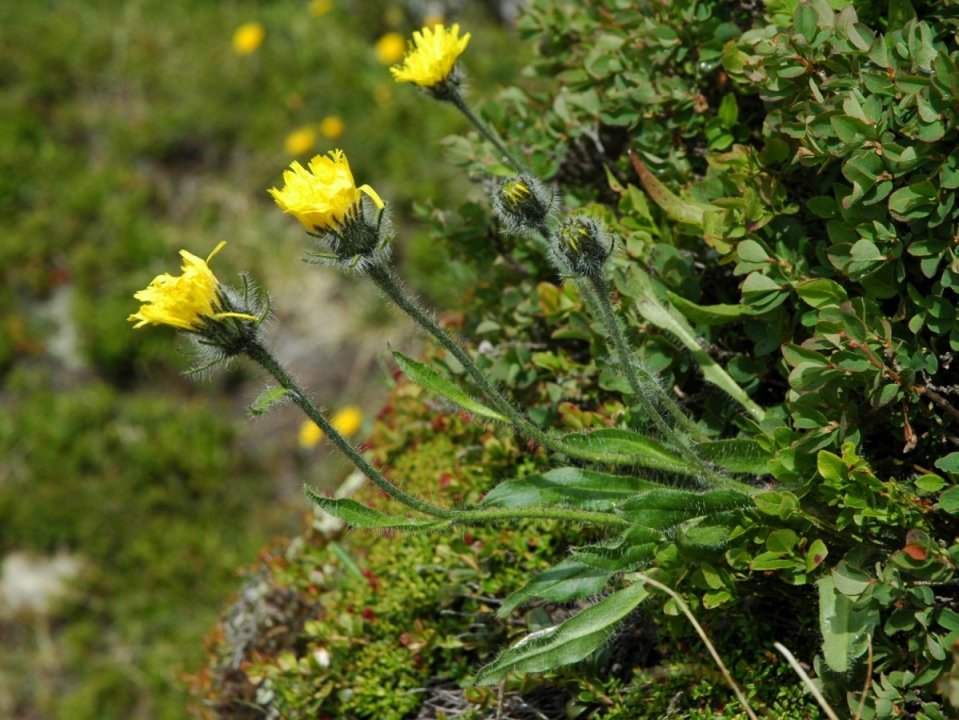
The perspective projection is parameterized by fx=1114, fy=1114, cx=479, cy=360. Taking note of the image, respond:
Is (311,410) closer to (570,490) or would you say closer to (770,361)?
(570,490)

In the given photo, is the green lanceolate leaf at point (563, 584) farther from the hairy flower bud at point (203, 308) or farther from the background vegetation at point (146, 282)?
the background vegetation at point (146, 282)

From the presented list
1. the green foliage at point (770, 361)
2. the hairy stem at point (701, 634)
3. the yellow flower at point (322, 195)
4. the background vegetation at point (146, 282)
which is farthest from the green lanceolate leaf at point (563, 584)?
the background vegetation at point (146, 282)

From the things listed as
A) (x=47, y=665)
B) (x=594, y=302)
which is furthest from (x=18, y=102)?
(x=594, y=302)

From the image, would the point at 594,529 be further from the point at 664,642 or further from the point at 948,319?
the point at 948,319

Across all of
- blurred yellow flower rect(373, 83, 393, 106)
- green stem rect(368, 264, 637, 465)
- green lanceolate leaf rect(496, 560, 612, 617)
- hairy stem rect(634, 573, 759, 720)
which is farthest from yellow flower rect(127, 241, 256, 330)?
blurred yellow flower rect(373, 83, 393, 106)

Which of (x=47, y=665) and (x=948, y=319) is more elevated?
(x=47, y=665)

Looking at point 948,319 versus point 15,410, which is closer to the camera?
point 948,319

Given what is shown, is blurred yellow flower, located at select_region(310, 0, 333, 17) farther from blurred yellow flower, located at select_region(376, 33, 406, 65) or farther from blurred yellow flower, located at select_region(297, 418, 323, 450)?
blurred yellow flower, located at select_region(297, 418, 323, 450)

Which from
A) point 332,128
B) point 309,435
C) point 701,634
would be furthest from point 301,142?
point 701,634
